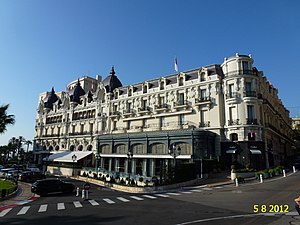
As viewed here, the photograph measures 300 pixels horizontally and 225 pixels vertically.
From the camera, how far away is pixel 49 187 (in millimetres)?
21797

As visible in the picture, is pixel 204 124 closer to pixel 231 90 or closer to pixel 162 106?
pixel 231 90

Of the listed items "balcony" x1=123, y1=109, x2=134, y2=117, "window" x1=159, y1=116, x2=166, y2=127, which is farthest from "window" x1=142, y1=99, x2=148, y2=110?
"window" x1=159, y1=116, x2=166, y2=127

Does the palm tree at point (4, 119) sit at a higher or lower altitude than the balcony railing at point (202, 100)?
lower

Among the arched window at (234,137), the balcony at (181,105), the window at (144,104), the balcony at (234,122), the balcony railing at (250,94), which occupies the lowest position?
the arched window at (234,137)

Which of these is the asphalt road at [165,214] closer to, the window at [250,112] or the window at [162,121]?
the window at [250,112]

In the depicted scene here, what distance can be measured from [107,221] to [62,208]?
5.32m

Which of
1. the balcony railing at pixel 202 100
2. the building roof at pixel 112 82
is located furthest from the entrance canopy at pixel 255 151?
the building roof at pixel 112 82

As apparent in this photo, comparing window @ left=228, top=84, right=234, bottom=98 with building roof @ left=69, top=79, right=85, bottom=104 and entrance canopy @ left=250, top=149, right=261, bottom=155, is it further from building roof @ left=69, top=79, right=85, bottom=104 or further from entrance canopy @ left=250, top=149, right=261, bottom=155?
building roof @ left=69, top=79, right=85, bottom=104

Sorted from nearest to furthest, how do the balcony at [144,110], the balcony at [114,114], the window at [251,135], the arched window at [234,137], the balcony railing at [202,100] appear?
the window at [251,135], the arched window at [234,137], the balcony railing at [202,100], the balcony at [144,110], the balcony at [114,114]

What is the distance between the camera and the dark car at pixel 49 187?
21.3 meters

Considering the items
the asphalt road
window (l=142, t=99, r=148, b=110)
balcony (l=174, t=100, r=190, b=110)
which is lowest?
the asphalt road

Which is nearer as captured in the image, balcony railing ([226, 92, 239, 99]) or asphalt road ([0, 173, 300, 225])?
asphalt road ([0, 173, 300, 225])

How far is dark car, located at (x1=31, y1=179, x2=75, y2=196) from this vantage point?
21.3m

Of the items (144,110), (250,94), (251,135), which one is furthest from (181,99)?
(251,135)
